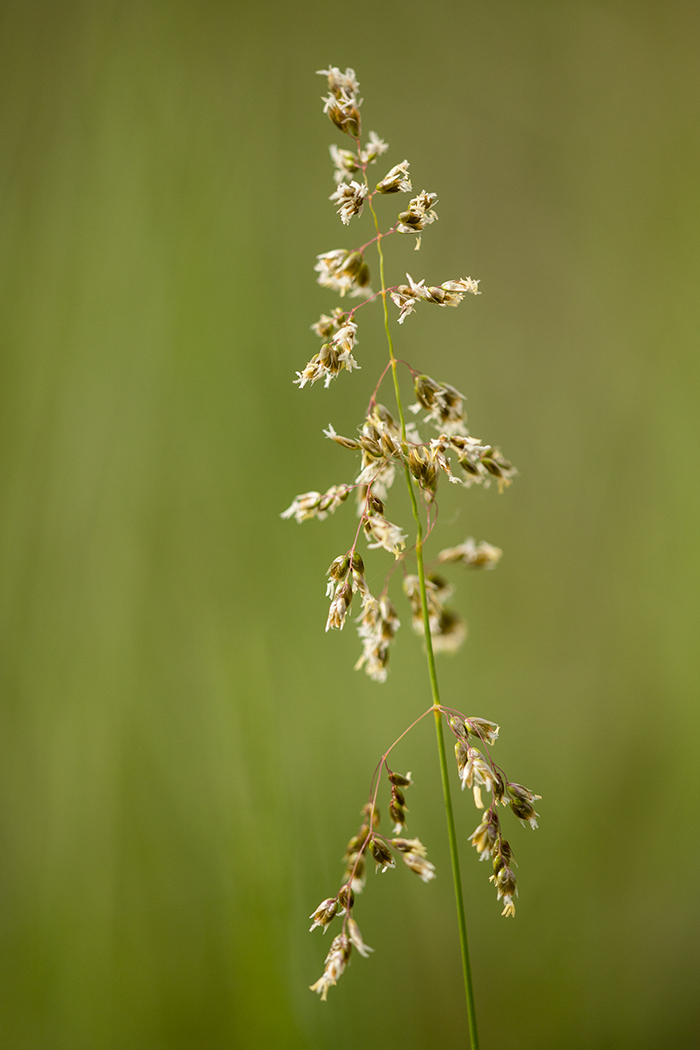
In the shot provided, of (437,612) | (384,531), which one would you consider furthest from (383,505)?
(437,612)

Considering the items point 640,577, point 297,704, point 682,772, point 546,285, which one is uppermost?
point 546,285

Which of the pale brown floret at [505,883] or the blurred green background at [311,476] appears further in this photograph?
the blurred green background at [311,476]

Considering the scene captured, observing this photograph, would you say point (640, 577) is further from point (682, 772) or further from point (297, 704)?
point (297, 704)

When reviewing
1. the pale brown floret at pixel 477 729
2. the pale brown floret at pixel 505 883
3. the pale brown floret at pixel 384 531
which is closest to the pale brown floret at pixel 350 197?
the pale brown floret at pixel 384 531

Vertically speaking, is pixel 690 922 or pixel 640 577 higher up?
pixel 640 577

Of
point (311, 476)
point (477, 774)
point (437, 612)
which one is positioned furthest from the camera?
point (311, 476)

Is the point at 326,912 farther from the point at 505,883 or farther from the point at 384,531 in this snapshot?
the point at 384,531

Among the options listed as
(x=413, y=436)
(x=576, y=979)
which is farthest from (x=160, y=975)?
(x=413, y=436)

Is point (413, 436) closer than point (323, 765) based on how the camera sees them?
Yes

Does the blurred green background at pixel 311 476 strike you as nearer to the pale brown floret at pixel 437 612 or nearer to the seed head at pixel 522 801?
the pale brown floret at pixel 437 612
